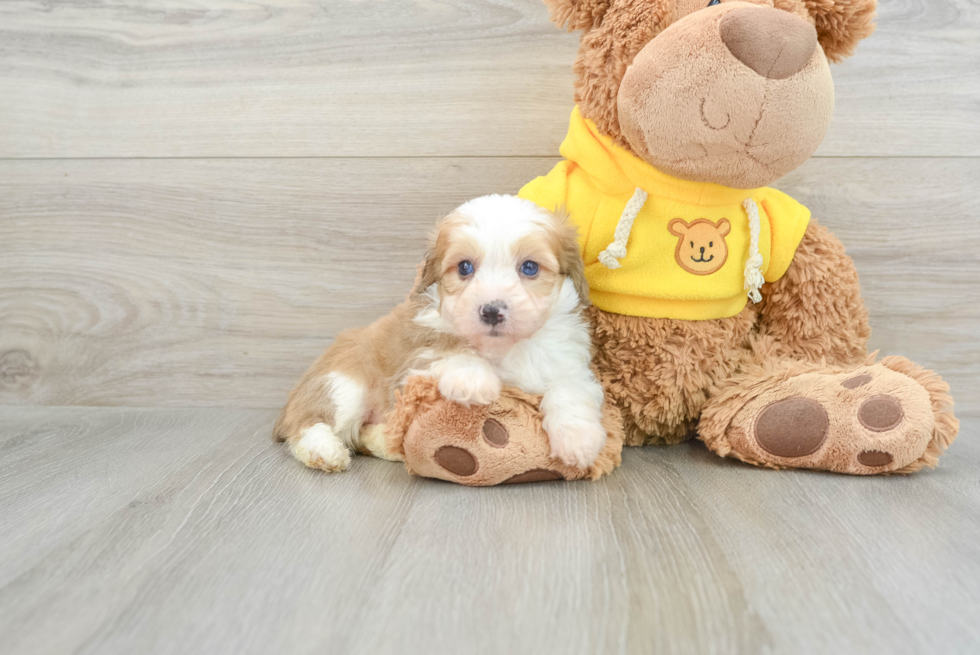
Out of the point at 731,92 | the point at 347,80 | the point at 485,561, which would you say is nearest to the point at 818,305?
the point at 731,92

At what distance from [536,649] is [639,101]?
2.59ft

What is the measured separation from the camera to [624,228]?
118cm

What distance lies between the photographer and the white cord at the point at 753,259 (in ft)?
3.92

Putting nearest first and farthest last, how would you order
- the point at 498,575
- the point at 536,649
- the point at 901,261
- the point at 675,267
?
the point at 536,649 < the point at 498,575 < the point at 675,267 < the point at 901,261

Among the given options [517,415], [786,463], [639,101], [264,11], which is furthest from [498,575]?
[264,11]

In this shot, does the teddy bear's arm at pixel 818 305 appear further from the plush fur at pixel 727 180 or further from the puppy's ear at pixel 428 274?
the puppy's ear at pixel 428 274

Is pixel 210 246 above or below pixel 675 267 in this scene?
below

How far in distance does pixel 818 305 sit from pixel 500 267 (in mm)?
628

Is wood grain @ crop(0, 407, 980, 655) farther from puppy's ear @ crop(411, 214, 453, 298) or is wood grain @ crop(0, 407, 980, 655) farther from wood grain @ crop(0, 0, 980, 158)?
wood grain @ crop(0, 0, 980, 158)

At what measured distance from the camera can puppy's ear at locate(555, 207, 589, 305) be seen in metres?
1.11

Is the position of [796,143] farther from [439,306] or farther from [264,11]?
[264,11]

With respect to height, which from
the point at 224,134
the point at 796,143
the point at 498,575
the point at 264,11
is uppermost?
the point at 264,11

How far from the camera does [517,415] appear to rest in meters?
1.10

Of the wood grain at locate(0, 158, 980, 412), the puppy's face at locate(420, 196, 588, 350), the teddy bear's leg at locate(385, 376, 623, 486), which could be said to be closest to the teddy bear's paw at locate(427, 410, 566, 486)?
the teddy bear's leg at locate(385, 376, 623, 486)
